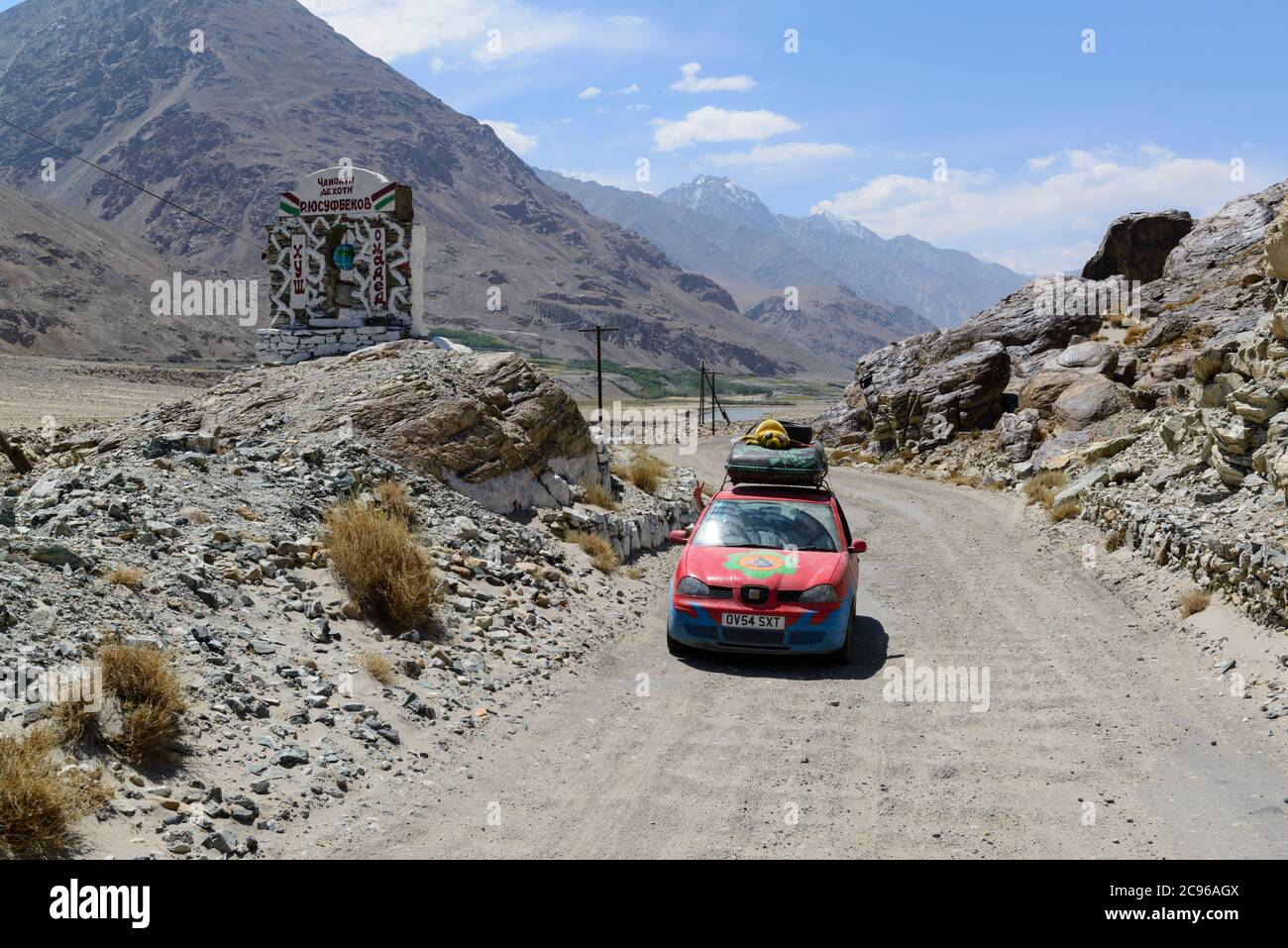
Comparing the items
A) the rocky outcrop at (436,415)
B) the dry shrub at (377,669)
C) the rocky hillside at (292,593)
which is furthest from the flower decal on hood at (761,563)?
the rocky outcrop at (436,415)

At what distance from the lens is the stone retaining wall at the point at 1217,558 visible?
968 cm

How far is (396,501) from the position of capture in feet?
37.5

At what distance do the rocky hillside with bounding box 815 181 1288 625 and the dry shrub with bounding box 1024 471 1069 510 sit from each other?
102 millimetres

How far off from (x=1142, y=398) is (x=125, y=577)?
29259 mm

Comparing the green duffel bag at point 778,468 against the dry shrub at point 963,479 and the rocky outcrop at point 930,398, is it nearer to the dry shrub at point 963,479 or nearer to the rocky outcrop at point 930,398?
the dry shrub at point 963,479

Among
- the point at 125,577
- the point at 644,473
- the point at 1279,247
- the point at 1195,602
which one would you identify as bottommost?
the point at 1195,602

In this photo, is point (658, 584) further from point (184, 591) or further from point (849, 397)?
point (849, 397)

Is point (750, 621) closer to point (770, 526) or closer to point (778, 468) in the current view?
point (770, 526)

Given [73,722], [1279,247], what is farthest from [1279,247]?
[73,722]

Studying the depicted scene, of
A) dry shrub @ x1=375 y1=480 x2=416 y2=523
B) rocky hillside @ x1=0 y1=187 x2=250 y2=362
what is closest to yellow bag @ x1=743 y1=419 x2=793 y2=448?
dry shrub @ x1=375 y1=480 x2=416 y2=523

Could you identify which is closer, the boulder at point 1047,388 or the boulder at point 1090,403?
the boulder at point 1090,403

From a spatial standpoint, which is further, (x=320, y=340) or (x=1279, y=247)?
(x=320, y=340)

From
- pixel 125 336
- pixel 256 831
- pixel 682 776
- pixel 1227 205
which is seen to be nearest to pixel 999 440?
pixel 1227 205

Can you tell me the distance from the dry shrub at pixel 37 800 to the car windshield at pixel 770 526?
261 inches
